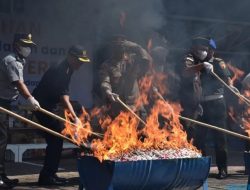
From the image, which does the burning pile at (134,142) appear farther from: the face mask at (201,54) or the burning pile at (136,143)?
the face mask at (201,54)

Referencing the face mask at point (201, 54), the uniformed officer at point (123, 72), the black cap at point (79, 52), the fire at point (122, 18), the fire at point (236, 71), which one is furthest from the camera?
the fire at point (236, 71)

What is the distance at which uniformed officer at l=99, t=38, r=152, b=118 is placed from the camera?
682 centimetres

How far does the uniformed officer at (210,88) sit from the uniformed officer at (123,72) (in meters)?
0.65

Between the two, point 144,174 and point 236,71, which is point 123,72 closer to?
point 144,174

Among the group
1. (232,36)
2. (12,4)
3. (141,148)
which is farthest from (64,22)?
(141,148)

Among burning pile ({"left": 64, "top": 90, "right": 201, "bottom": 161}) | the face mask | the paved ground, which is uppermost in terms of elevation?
the face mask

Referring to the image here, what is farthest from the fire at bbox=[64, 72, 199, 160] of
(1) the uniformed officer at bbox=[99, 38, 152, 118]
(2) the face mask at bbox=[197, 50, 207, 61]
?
(2) the face mask at bbox=[197, 50, 207, 61]

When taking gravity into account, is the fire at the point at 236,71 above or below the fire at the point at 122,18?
below

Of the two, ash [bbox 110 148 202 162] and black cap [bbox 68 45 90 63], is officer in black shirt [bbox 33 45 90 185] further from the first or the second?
ash [bbox 110 148 202 162]

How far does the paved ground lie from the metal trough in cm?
176

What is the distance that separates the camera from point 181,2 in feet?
30.2

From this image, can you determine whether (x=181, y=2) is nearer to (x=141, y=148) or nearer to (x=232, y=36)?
(x=232, y=36)

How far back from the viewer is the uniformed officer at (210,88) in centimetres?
754

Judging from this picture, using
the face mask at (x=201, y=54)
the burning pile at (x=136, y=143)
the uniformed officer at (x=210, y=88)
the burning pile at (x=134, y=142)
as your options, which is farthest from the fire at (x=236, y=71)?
the burning pile at (x=136, y=143)
